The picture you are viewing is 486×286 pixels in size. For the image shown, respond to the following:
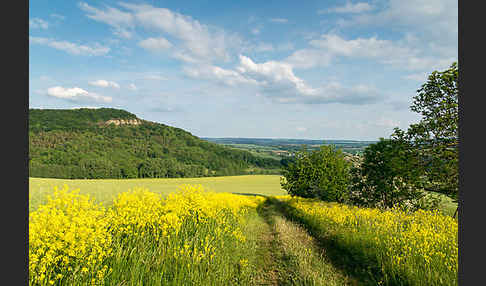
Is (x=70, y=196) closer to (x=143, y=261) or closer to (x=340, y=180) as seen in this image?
(x=143, y=261)

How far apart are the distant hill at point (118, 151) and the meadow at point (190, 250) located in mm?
46217

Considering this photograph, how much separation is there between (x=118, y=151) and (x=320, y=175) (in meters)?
87.4

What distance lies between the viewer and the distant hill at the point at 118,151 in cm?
5475

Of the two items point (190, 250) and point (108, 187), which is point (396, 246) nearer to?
point (190, 250)

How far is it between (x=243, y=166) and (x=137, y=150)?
167ft

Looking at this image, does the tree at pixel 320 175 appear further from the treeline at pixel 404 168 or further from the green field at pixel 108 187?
the green field at pixel 108 187

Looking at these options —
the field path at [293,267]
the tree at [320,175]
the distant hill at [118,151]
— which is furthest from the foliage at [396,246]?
the distant hill at [118,151]

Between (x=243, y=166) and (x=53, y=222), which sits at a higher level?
(x=53, y=222)

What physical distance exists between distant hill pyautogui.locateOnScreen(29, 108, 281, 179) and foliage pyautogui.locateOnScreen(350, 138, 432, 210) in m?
52.0

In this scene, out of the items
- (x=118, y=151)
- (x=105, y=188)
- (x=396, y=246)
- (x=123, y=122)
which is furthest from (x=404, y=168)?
(x=123, y=122)

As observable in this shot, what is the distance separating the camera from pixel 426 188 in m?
13.5

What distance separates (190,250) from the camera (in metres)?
4.43

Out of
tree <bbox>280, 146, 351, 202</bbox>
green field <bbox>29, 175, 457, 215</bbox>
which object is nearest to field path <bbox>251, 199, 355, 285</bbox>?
green field <bbox>29, 175, 457, 215</bbox>
